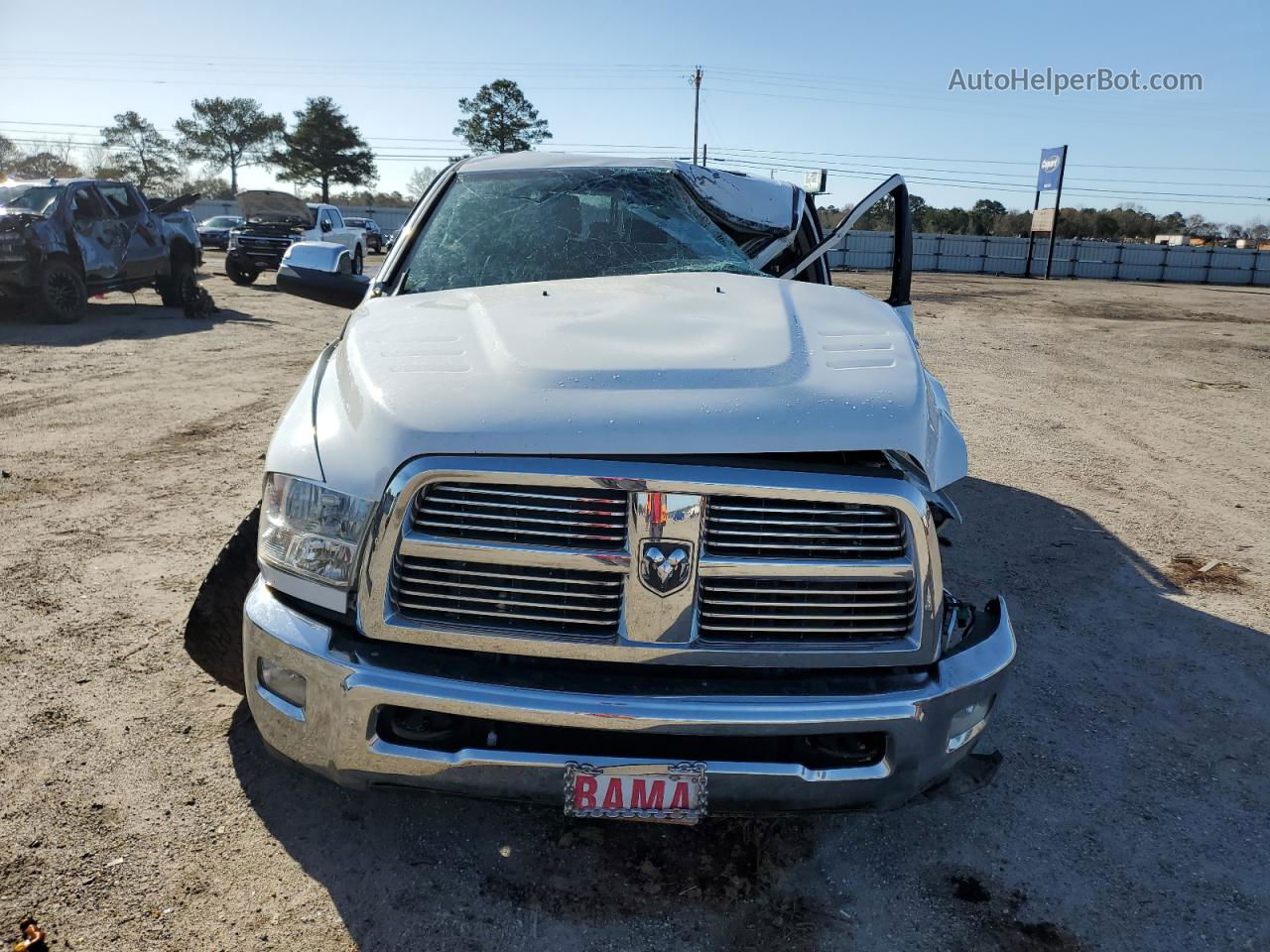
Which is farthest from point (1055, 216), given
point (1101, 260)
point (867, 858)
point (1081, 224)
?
point (867, 858)

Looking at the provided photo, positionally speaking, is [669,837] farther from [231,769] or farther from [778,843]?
[231,769]

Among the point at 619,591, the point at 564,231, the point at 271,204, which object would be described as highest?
the point at 271,204

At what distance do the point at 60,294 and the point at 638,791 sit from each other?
43.0 feet

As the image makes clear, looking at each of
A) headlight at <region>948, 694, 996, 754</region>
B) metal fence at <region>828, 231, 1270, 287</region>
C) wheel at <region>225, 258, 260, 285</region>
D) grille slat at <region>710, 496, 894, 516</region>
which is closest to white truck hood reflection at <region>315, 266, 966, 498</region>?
grille slat at <region>710, 496, 894, 516</region>

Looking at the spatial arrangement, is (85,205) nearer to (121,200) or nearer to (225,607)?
(121,200)

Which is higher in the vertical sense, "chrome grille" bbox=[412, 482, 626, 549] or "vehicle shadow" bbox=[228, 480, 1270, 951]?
"chrome grille" bbox=[412, 482, 626, 549]

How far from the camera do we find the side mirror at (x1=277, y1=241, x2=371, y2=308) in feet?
11.7

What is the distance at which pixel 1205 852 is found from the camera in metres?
2.53

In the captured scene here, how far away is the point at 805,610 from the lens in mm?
2078

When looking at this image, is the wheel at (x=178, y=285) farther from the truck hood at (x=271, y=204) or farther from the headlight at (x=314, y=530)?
the headlight at (x=314, y=530)

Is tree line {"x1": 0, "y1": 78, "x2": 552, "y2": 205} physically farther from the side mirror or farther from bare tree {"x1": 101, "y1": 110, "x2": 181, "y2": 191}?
the side mirror

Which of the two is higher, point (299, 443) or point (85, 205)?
point (85, 205)

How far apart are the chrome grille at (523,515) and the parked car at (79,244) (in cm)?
1234

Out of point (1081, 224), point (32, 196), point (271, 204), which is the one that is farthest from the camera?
point (1081, 224)
